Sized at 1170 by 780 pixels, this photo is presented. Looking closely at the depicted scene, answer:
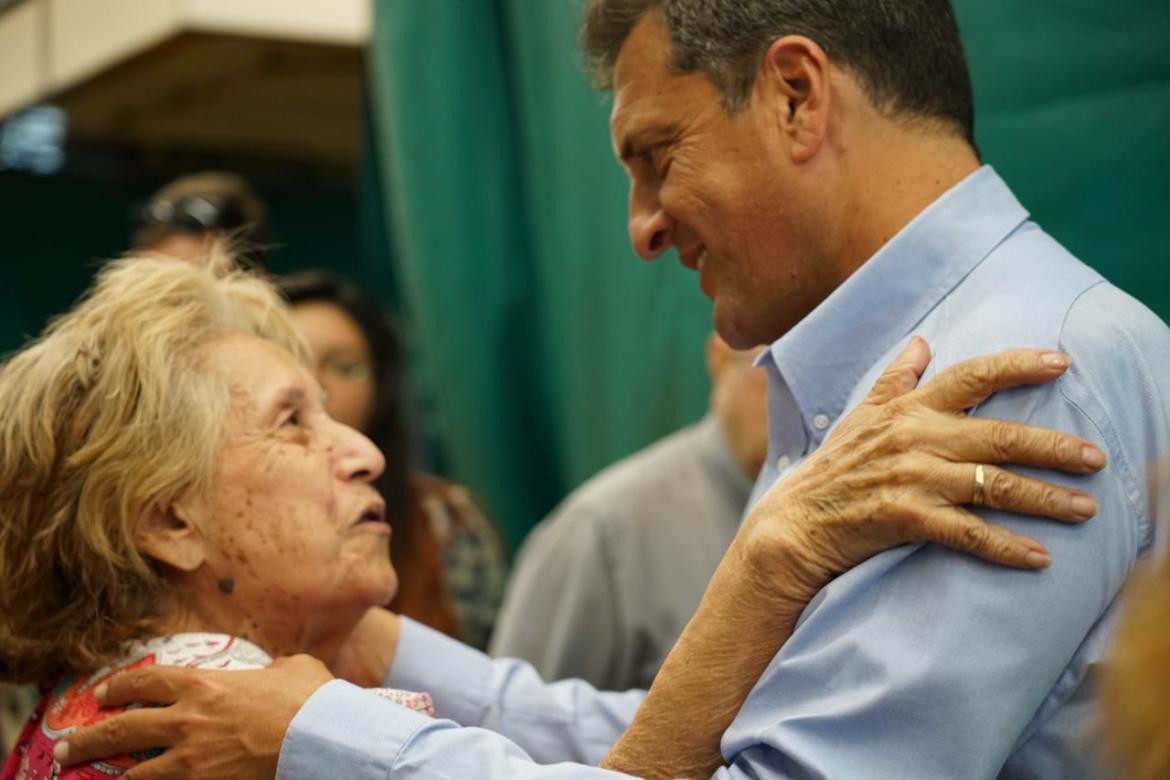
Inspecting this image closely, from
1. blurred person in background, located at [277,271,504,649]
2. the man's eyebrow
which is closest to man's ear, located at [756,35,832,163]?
the man's eyebrow

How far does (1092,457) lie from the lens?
1354 millimetres

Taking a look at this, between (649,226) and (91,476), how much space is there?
685mm

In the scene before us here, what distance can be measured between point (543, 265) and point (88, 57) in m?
2.07

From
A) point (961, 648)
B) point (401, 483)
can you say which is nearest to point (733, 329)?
point (961, 648)

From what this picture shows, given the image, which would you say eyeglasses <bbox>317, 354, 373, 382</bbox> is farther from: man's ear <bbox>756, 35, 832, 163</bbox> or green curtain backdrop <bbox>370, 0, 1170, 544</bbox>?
man's ear <bbox>756, 35, 832, 163</bbox>

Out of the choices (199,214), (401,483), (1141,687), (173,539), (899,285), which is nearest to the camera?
(1141,687)

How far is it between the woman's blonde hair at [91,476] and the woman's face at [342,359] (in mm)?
1564

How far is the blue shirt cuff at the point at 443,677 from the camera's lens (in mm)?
2002

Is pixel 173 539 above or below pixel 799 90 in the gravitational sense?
below

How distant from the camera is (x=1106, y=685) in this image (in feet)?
3.58

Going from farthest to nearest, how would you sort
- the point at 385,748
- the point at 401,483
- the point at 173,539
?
1. the point at 401,483
2. the point at 173,539
3. the point at 385,748

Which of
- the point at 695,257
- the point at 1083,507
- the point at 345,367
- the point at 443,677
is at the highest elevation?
the point at 695,257

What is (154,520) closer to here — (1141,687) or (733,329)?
(733,329)

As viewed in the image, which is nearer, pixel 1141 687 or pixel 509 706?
pixel 1141 687
